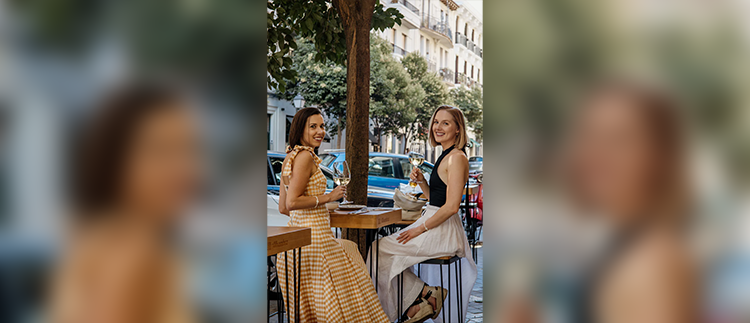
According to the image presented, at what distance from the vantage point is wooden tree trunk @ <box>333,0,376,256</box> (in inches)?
235

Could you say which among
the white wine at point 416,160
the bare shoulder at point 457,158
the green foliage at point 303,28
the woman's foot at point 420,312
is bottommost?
the woman's foot at point 420,312

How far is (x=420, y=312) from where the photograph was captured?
4570mm

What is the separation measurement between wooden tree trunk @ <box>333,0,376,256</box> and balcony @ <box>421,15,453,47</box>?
42793 millimetres

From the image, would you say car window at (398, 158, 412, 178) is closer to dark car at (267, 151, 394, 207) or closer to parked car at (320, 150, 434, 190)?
parked car at (320, 150, 434, 190)

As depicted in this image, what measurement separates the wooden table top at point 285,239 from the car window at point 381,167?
7.63m

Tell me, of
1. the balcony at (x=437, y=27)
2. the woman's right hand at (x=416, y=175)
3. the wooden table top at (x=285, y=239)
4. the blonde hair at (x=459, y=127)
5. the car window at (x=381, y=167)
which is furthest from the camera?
the balcony at (x=437, y=27)

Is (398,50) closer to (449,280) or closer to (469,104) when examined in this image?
(469,104)

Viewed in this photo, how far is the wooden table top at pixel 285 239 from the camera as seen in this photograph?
9.66ft

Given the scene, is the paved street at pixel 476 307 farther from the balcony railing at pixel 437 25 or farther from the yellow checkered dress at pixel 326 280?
the balcony railing at pixel 437 25

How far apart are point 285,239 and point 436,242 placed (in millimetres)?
1620
